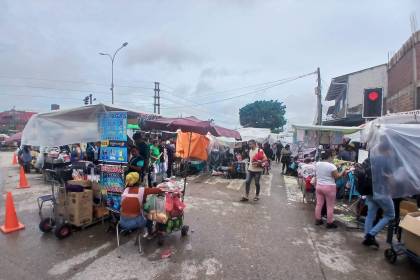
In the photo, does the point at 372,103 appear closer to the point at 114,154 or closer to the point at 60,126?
the point at 114,154

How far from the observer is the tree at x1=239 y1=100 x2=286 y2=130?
48.8 m

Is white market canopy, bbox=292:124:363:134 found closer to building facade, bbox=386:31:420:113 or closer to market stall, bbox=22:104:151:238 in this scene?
building facade, bbox=386:31:420:113

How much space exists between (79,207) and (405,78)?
14.7 m

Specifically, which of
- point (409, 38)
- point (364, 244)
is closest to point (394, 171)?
point (364, 244)

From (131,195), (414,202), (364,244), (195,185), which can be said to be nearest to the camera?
(131,195)

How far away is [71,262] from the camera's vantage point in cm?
423

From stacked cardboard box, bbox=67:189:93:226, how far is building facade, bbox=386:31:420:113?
→ 13012 mm

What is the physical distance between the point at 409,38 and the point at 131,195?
1426cm

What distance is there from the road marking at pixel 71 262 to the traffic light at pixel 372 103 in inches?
334

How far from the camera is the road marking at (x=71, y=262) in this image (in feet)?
13.0

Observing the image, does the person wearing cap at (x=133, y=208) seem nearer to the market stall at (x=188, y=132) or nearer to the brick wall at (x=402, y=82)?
the market stall at (x=188, y=132)

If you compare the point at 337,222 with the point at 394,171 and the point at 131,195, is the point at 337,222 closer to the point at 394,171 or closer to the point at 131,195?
the point at 394,171

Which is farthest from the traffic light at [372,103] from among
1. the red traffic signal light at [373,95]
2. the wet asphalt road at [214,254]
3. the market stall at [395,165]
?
→ the wet asphalt road at [214,254]

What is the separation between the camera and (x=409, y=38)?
12.7 metres
